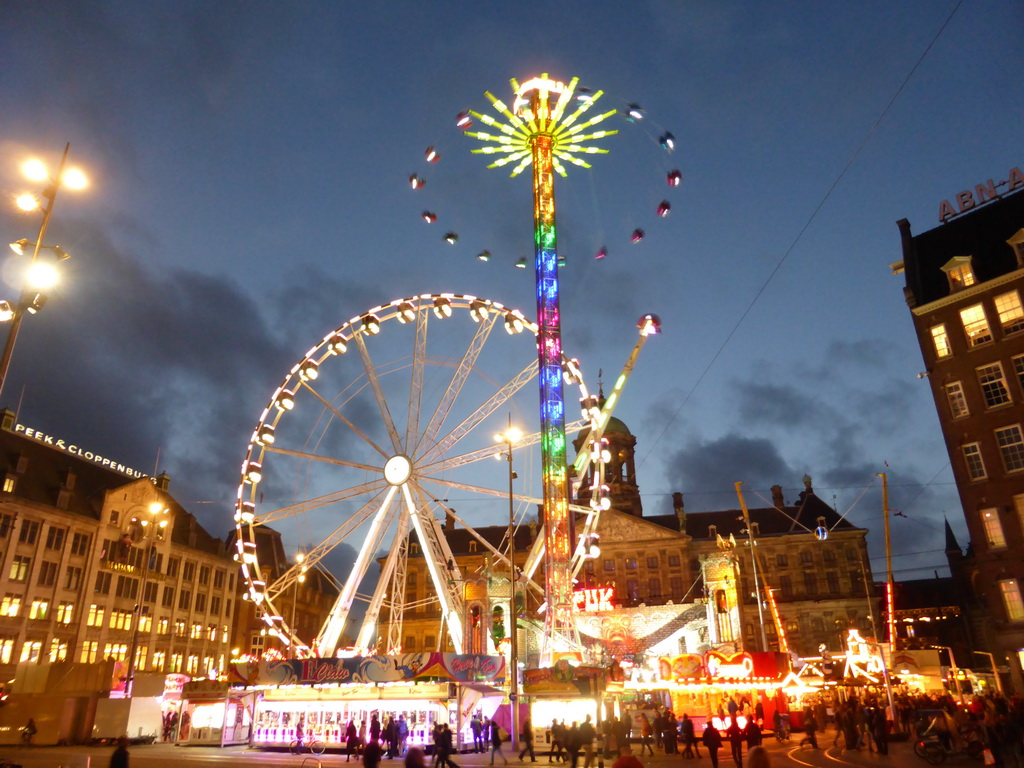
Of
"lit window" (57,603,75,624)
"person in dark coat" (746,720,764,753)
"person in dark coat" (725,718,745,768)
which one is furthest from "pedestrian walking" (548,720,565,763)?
"lit window" (57,603,75,624)


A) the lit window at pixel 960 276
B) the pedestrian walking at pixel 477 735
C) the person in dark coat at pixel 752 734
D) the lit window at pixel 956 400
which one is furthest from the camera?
the lit window at pixel 960 276

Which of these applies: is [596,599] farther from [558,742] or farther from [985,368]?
[558,742]

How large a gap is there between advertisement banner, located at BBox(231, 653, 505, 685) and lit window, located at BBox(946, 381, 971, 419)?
85.8ft

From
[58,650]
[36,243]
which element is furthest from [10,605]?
[36,243]

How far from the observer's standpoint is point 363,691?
34.6 m

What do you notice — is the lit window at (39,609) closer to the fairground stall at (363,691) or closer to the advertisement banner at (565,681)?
the fairground stall at (363,691)

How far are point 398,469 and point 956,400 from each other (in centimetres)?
2875

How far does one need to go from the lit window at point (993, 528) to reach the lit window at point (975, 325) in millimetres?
8780

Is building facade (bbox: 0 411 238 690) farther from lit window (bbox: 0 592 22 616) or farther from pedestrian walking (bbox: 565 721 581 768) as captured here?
pedestrian walking (bbox: 565 721 581 768)

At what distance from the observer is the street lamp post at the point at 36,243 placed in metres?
15.3

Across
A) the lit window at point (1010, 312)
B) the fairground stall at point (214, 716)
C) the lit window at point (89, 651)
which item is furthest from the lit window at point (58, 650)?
the lit window at point (1010, 312)

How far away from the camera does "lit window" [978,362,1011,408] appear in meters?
38.1

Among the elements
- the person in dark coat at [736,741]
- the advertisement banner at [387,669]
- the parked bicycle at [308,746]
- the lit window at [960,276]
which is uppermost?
the lit window at [960,276]

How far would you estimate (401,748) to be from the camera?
32375 mm
